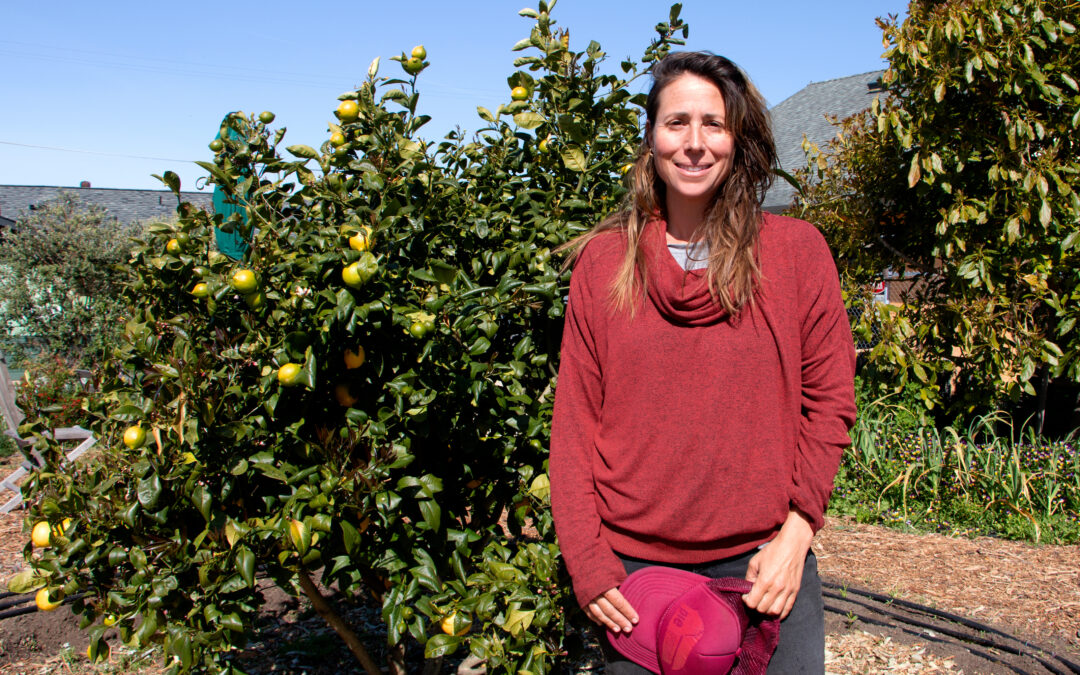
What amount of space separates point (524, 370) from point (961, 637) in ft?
8.09

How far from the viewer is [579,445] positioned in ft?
5.14

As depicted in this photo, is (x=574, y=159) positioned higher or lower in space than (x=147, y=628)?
higher

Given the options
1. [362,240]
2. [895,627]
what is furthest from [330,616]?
[895,627]

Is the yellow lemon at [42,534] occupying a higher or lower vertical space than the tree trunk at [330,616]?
higher

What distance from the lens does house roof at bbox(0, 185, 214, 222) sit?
2105 cm

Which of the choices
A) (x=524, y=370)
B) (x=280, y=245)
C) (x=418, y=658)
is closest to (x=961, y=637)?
(x=418, y=658)

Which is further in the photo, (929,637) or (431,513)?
(929,637)

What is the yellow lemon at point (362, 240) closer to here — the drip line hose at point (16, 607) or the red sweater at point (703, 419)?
the red sweater at point (703, 419)

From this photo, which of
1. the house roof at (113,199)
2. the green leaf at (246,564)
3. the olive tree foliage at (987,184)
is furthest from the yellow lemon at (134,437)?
the house roof at (113,199)

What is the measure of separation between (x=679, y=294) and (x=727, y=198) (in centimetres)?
26

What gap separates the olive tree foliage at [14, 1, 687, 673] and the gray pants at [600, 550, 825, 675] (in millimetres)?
302

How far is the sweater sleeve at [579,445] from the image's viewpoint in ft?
4.91

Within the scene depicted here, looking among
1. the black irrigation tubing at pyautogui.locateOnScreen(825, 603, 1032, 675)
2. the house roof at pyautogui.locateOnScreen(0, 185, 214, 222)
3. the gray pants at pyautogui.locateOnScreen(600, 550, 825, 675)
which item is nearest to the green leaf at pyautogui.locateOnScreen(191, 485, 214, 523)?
the gray pants at pyautogui.locateOnScreen(600, 550, 825, 675)

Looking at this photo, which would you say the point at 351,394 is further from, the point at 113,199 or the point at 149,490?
the point at 113,199
